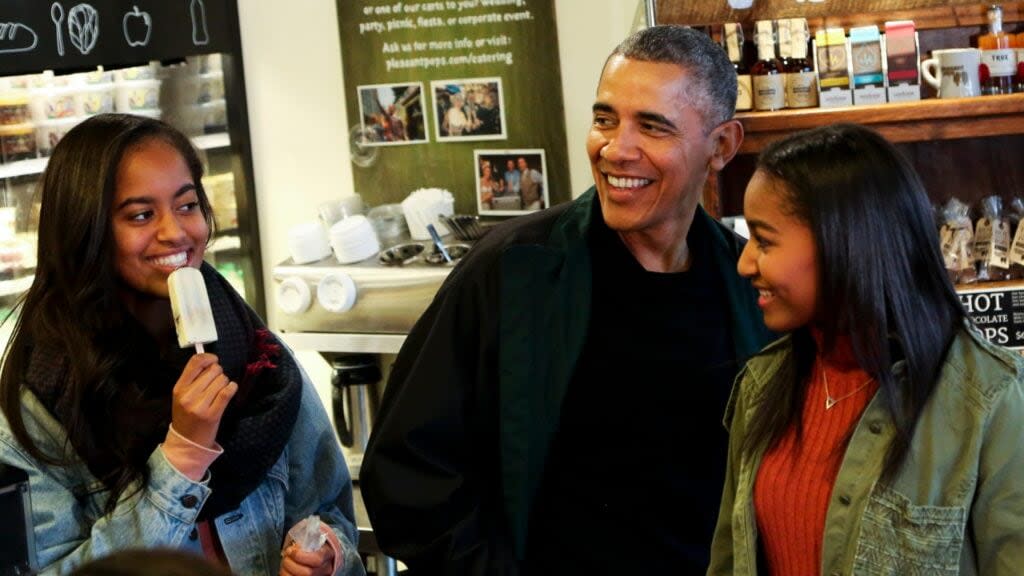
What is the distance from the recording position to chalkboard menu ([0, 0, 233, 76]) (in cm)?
432

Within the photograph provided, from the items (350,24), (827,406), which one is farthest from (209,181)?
(827,406)

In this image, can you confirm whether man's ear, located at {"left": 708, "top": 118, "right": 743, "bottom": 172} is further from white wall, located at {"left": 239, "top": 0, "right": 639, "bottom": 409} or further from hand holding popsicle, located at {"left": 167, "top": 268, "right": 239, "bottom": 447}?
white wall, located at {"left": 239, "top": 0, "right": 639, "bottom": 409}

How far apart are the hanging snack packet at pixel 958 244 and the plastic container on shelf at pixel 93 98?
2.70 meters

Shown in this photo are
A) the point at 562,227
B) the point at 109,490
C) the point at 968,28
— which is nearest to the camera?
the point at 109,490

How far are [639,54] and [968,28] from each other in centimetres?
183

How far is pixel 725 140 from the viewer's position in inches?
97.4

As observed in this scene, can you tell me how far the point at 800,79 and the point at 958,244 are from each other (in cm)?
66

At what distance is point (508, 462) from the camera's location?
2307 millimetres

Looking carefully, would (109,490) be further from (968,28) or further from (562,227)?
(968,28)

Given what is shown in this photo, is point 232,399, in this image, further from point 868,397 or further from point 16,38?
point 16,38

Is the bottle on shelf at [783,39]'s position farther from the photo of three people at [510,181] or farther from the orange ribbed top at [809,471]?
the orange ribbed top at [809,471]

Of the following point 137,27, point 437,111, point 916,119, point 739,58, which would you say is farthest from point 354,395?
point 916,119

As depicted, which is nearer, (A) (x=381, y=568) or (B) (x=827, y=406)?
(B) (x=827, y=406)

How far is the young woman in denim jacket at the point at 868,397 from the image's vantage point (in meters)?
1.79
